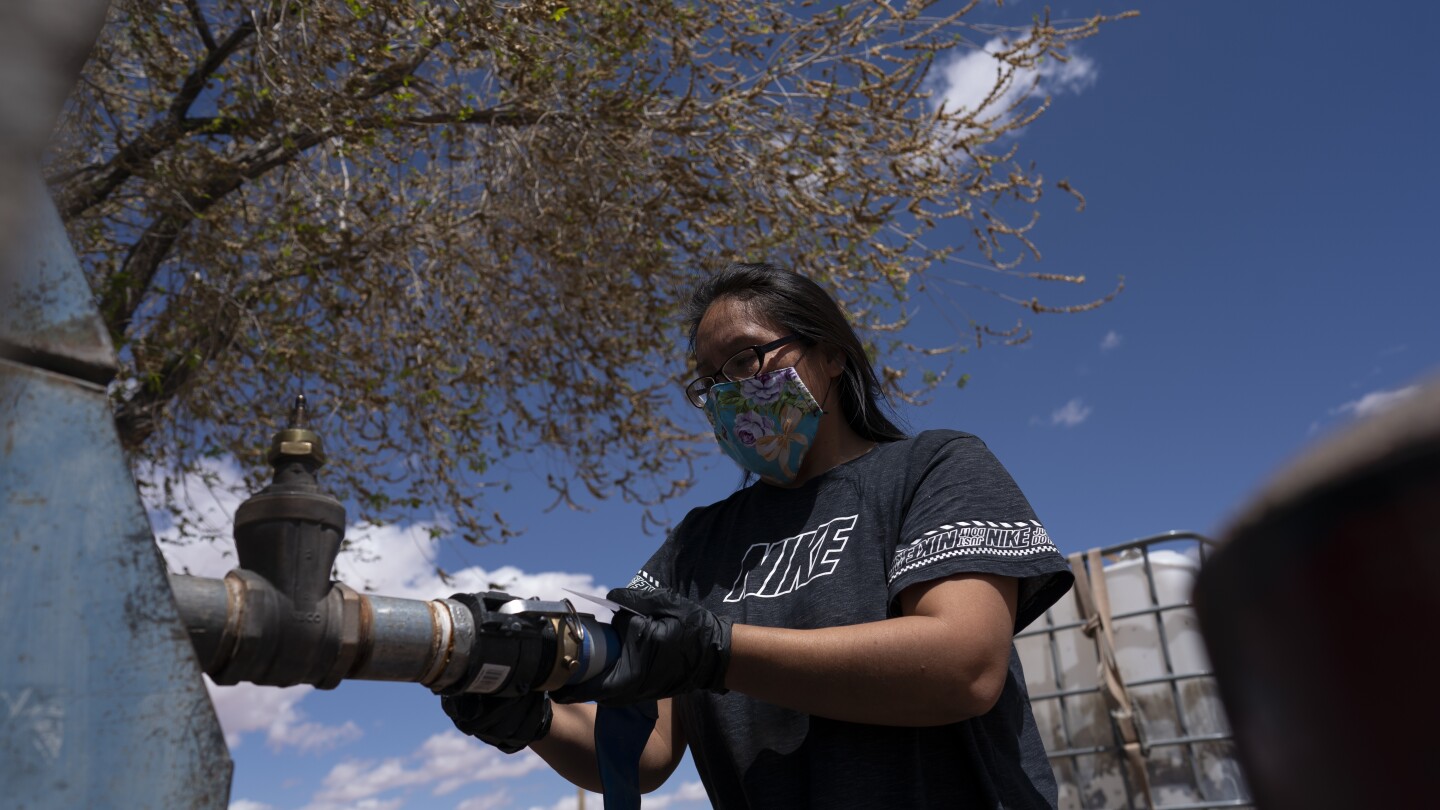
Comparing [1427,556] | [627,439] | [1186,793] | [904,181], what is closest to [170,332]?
[627,439]

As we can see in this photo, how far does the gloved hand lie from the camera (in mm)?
1751

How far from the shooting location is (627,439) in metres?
7.10

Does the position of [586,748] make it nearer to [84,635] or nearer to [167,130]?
[84,635]

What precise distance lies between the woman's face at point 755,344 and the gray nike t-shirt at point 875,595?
0.27 meters

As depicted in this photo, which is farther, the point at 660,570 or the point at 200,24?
the point at 200,24

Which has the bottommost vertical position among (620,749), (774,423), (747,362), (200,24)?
(620,749)

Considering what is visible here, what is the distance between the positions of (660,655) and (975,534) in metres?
0.56

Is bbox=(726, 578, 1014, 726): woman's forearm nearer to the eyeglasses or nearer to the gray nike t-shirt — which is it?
the gray nike t-shirt

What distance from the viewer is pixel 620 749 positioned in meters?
1.86

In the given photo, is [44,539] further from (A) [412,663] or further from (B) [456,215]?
(B) [456,215]

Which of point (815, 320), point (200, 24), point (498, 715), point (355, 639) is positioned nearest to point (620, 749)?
point (498, 715)

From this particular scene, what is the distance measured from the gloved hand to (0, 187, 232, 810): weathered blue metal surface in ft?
2.68

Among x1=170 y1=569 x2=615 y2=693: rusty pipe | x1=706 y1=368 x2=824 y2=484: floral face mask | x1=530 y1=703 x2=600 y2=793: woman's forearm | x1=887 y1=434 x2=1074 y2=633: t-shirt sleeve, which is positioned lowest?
x1=170 y1=569 x2=615 y2=693: rusty pipe

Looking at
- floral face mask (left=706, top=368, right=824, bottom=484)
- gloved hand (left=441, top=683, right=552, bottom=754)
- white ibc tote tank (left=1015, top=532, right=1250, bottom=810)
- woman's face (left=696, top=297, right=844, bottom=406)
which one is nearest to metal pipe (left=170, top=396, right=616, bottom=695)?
gloved hand (left=441, top=683, right=552, bottom=754)
